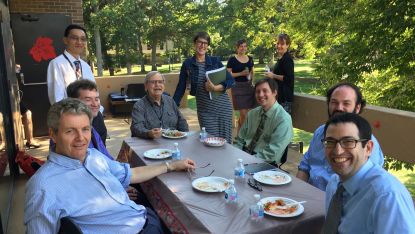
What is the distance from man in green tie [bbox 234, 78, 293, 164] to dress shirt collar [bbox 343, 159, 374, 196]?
5.07 feet

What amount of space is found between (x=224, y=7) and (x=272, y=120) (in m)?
15.8

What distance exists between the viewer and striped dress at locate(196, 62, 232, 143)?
3.99 m

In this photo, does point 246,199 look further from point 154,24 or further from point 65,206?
point 154,24

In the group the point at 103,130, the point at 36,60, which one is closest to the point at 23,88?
the point at 36,60

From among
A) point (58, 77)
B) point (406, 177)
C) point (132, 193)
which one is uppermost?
point (58, 77)

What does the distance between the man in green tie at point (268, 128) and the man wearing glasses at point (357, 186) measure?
4.88 ft

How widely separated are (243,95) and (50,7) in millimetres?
3902

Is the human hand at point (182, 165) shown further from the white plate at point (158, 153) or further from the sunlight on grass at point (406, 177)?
the sunlight on grass at point (406, 177)

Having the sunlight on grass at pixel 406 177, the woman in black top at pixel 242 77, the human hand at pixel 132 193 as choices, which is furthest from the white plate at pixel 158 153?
the sunlight on grass at pixel 406 177

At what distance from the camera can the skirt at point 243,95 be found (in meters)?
5.36

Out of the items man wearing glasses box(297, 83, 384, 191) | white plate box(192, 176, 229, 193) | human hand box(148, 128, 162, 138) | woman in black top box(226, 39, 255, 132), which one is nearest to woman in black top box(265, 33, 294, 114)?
woman in black top box(226, 39, 255, 132)

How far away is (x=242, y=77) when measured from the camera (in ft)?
17.5

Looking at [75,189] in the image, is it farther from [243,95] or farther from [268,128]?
[243,95]

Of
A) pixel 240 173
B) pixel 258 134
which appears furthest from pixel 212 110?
pixel 240 173
